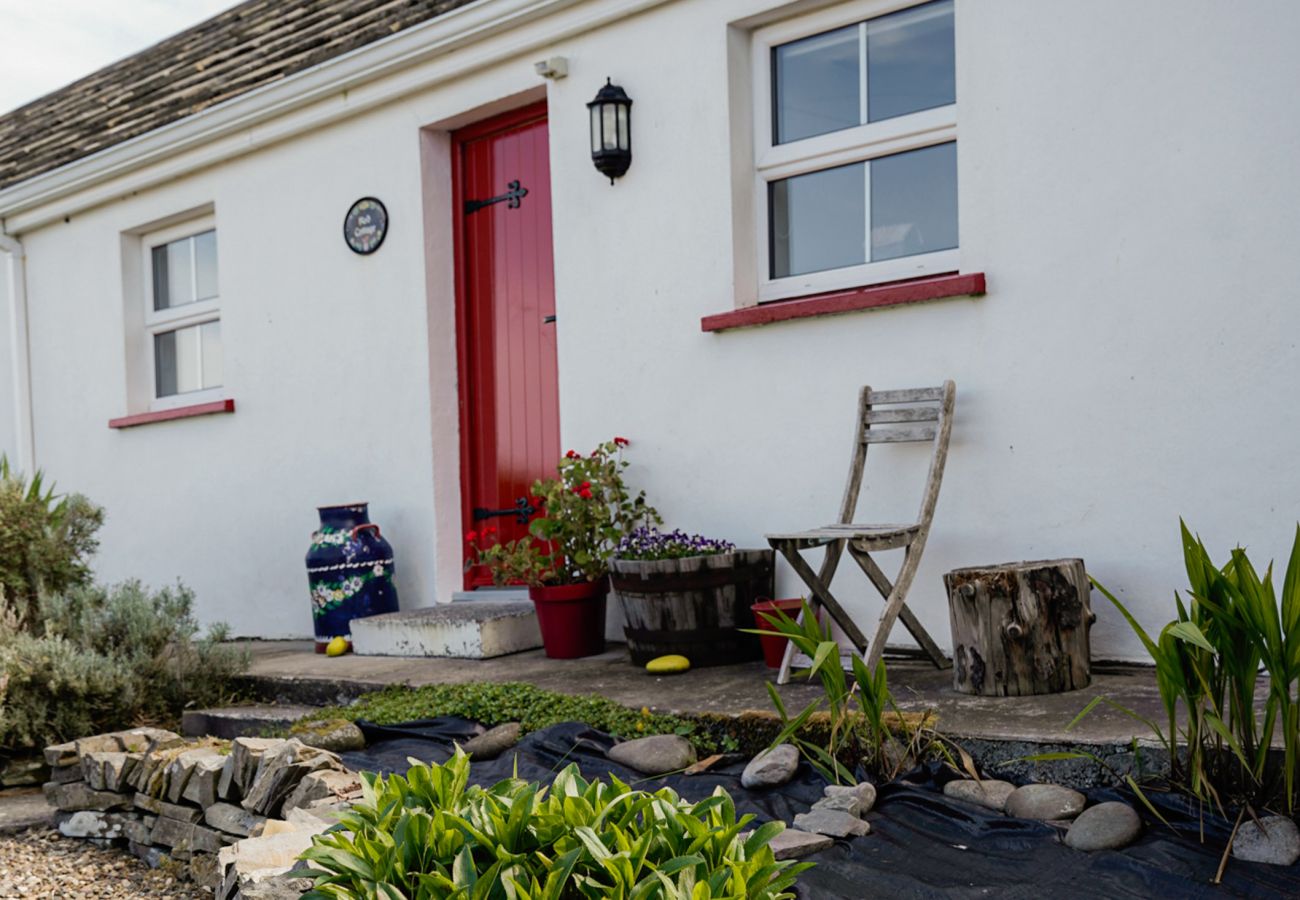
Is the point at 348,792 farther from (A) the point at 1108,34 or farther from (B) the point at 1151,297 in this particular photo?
(A) the point at 1108,34

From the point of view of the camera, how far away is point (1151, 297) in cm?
404

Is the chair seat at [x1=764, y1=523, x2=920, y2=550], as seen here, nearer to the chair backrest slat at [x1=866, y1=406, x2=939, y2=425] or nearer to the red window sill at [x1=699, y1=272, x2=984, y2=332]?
the chair backrest slat at [x1=866, y1=406, x2=939, y2=425]

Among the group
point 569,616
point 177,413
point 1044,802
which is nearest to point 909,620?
point 1044,802

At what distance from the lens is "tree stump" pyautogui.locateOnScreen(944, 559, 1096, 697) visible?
12.1 ft

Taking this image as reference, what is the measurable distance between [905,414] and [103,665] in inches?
125

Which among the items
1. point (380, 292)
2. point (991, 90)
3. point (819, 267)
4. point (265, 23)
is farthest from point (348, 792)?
point (265, 23)

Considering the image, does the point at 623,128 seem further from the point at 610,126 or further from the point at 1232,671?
the point at 1232,671

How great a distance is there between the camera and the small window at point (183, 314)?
764 centimetres

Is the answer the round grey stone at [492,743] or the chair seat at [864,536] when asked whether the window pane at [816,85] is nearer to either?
the chair seat at [864,536]

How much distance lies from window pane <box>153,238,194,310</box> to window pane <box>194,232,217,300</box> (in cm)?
7

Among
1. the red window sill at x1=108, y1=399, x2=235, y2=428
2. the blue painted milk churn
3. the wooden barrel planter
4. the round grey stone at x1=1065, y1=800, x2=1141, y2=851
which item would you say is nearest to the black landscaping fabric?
the round grey stone at x1=1065, y1=800, x2=1141, y2=851

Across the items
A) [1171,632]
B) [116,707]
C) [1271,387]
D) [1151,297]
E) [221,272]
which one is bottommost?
[116,707]

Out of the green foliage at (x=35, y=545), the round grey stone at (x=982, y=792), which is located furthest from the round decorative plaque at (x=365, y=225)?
the round grey stone at (x=982, y=792)

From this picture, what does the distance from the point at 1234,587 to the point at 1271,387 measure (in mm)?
1511
